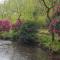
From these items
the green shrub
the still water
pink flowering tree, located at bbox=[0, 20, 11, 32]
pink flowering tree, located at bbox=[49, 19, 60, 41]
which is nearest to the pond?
the still water

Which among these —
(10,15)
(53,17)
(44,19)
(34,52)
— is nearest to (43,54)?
(34,52)

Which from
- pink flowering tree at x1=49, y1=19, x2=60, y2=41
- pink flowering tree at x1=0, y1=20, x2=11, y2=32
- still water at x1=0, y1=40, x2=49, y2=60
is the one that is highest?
pink flowering tree at x1=49, y1=19, x2=60, y2=41

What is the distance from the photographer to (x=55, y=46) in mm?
16438

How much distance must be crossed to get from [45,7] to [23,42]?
3.98 meters

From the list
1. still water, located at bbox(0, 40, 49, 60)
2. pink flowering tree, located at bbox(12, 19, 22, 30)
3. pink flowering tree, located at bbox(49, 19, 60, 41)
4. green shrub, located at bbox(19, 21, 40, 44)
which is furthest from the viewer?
pink flowering tree, located at bbox(12, 19, 22, 30)

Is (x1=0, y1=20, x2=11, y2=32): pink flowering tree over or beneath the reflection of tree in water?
over

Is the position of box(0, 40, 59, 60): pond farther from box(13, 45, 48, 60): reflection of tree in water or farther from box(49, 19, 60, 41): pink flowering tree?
box(49, 19, 60, 41): pink flowering tree

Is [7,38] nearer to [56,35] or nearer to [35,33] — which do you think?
[35,33]

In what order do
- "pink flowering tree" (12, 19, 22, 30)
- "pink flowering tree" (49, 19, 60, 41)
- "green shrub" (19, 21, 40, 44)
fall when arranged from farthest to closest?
"pink flowering tree" (12, 19, 22, 30)
"green shrub" (19, 21, 40, 44)
"pink flowering tree" (49, 19, 60, 41)

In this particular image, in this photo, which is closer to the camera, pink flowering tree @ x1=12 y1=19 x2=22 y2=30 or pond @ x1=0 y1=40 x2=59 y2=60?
pond @ x1=0 y1=40 x2=59 y2=60

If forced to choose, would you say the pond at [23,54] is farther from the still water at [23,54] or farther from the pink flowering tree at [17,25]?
the pink flowering tree at [17,25]

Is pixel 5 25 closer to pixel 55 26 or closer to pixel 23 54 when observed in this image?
pixel 55 26

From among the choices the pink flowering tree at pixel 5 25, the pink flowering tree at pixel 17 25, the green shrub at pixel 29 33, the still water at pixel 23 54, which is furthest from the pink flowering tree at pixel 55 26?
the pink flowering tree at pixel 5 25

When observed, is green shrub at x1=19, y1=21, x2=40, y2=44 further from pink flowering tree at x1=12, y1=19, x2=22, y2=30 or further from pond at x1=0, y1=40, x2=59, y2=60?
pink flowering tree at x1=12, y1=19, x2=22, y2=30
